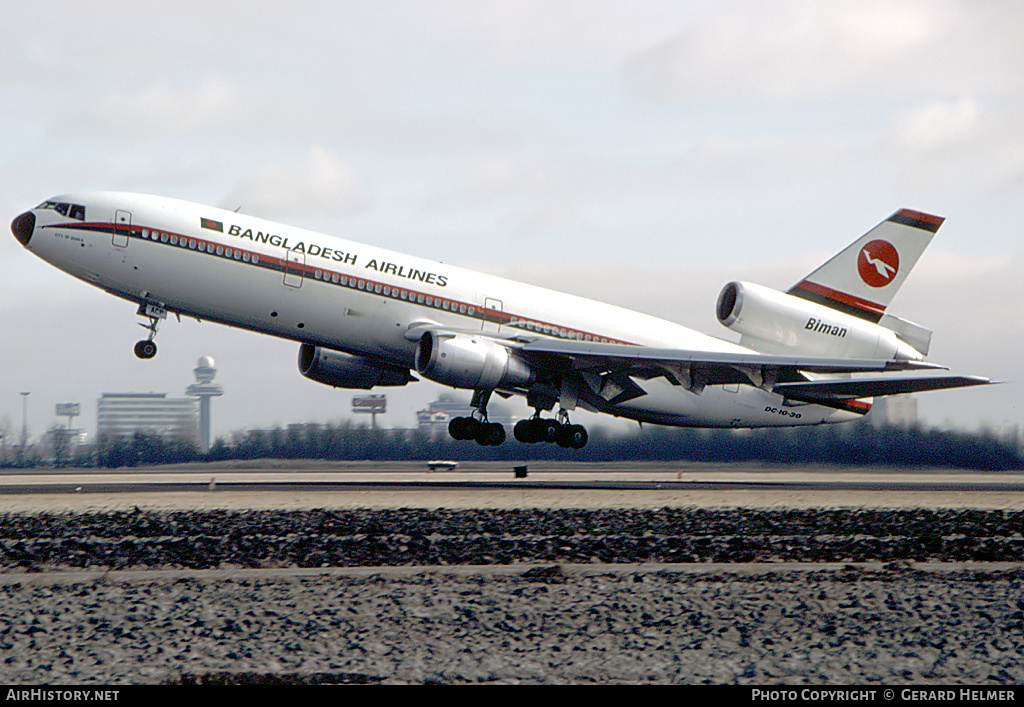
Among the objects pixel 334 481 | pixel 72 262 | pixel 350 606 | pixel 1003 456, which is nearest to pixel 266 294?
pixel 72 262

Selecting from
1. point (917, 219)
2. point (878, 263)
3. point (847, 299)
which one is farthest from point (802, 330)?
point (917, 219)

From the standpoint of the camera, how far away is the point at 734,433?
141 feet

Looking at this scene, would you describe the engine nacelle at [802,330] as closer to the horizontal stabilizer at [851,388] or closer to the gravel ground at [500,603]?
the horizontal stabilizer at [851,388]

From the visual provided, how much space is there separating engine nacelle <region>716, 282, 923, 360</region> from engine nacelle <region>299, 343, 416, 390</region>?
38.8ft

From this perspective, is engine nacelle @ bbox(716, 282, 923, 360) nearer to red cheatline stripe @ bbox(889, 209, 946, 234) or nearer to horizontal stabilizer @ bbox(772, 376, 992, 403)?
horizontal stabilizer @ bbox(772, 376, 992, 403)

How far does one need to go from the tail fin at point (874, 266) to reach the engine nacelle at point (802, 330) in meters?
0.71

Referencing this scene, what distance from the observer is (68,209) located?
28406mm

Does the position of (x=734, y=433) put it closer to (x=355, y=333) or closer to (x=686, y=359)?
(x=686, y=359)

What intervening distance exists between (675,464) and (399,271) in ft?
59.6

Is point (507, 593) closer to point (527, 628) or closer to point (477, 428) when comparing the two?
point (527, 628)

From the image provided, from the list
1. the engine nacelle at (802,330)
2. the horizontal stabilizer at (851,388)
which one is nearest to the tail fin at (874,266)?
the engine nacelle at (802,330)

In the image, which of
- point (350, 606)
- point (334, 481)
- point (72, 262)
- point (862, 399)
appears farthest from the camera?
point (862, 399)

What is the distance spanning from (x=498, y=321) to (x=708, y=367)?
261 inches
